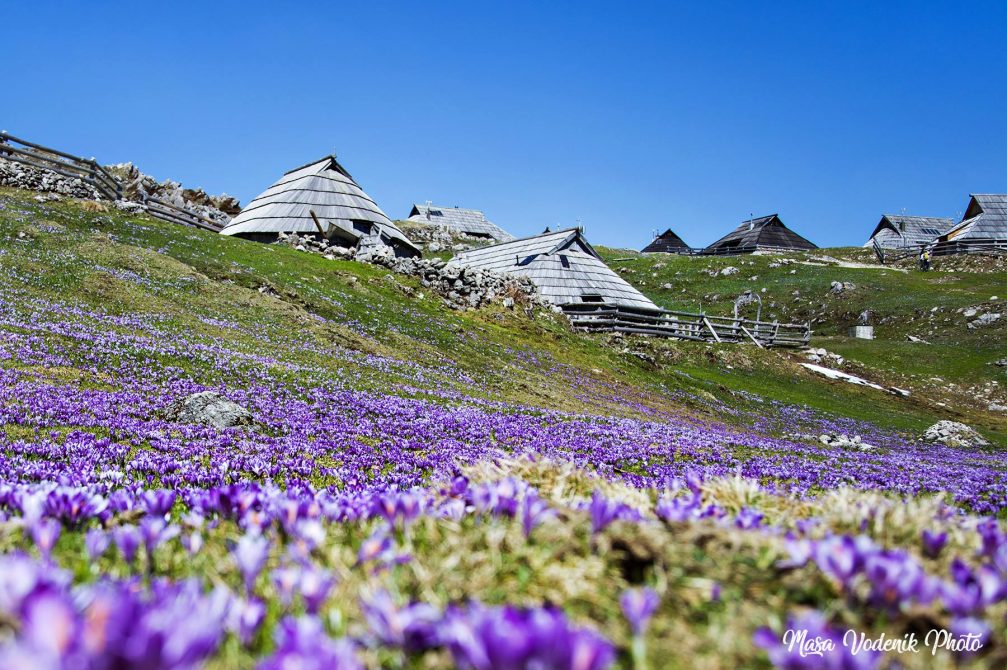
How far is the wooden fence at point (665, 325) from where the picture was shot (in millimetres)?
55250

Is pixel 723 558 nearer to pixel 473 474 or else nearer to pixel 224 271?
pixel 473 474

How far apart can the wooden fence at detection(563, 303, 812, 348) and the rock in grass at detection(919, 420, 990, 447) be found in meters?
25.7

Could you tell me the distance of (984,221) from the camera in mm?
105875

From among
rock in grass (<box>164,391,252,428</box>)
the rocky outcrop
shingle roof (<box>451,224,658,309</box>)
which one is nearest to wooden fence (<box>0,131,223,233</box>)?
the rocky outcrop

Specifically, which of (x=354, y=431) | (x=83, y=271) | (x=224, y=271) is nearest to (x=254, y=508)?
(x=354, y=431)

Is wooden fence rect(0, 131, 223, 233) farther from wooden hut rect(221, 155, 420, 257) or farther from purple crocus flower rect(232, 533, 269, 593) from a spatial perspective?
purple crocus flower rect(232, 533, 269, 593)

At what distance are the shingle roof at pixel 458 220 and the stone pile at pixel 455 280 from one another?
10161 cm

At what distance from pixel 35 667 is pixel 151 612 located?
→ 0.42 m

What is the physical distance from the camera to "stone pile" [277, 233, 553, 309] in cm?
4281

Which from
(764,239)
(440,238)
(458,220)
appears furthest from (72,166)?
(764,239)

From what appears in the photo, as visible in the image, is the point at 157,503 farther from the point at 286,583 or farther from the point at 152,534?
the point at 286,583

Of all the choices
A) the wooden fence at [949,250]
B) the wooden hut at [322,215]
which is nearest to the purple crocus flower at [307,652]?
the wooden hut at [322,215]

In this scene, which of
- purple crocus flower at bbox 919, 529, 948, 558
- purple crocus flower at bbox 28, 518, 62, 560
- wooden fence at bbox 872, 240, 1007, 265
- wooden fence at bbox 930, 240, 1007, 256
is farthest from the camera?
wooden fence at bbox 872, 240, 1007, 265

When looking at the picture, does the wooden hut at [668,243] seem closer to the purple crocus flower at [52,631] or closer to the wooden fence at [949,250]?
the wooden fence at [949,250]
